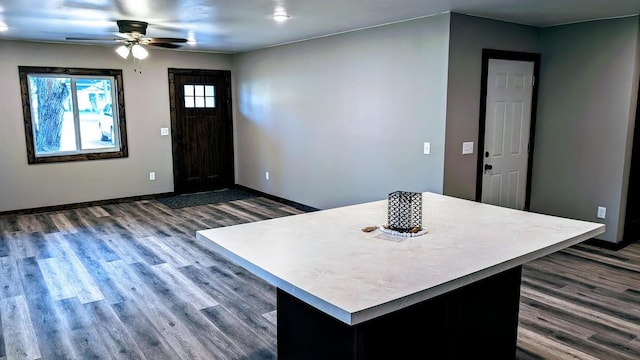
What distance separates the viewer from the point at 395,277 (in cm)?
182

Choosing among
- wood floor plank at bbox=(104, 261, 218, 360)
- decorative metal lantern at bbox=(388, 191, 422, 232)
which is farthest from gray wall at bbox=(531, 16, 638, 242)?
wood floor plank at bbox=(104, 261, 218, 360)

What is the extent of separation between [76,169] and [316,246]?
5861 millimetres

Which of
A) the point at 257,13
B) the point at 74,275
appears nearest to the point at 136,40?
the point at 257,13

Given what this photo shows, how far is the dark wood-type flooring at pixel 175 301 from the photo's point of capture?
119 inches

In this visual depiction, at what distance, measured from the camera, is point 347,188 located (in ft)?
19.3

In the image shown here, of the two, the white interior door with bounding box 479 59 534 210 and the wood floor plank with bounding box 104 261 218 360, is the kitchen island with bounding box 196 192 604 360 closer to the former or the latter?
the wood floor plank with bounding box 104 261 218 360

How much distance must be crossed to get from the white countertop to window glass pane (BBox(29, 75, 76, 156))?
5395mm

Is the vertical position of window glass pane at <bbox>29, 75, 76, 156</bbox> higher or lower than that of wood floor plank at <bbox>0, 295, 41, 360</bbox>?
higher

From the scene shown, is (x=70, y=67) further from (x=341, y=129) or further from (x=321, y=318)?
(x=321, y=318)

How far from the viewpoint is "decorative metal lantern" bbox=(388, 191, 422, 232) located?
2.44 meters

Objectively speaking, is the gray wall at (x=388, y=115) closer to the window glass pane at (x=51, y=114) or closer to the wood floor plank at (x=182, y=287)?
the window glass pane at (x=51, y=114)

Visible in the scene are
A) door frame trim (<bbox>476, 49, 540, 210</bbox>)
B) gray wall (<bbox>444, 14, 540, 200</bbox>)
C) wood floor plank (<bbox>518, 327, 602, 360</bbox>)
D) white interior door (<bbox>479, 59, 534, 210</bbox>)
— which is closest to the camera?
wood floor plank (<bbox>518, 327, 602, 360</bbox>)

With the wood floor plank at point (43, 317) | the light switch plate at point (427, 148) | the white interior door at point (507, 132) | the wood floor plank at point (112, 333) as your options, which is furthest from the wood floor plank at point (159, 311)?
the white interior door at point (507, 132)

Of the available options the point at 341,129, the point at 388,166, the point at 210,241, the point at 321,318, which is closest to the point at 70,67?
the point at 341,129
